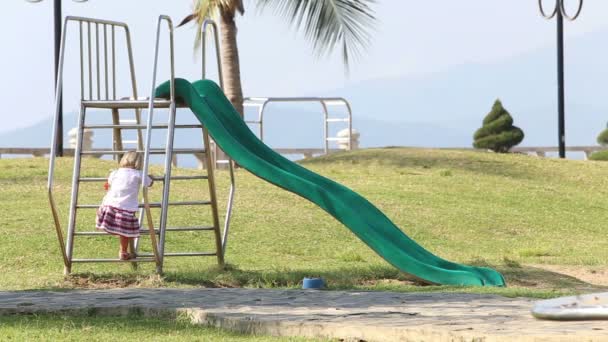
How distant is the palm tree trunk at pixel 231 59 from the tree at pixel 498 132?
258 inches

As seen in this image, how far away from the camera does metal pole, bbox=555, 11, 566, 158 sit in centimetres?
2483

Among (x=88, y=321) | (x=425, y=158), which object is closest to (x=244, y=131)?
(x=88, y=321)

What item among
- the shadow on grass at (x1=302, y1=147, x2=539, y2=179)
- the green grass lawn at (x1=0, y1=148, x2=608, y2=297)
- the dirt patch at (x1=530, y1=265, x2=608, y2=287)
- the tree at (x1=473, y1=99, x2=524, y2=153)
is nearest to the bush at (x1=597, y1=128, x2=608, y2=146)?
the tree at (x1=473, y1=99, x2=524, y2=153)

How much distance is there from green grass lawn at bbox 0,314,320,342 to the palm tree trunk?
14.0m

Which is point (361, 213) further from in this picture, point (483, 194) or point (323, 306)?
point (483, 194)

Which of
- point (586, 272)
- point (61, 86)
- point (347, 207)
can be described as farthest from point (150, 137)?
point (586, 272)

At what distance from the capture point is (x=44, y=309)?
7.98m

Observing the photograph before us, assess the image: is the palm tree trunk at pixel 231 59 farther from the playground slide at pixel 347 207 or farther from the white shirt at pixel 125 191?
the white shirt at pixel 125 191

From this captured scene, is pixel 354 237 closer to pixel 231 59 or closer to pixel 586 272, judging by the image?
pixel 586 272

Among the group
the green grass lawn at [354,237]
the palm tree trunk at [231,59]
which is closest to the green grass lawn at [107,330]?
the green grass lawn at [354,237]

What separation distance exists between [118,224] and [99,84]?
1.65 metres

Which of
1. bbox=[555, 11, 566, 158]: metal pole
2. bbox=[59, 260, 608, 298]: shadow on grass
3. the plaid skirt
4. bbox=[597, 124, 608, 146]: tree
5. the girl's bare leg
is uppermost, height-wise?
bbox=[555, 11, 566, 158]: metal pole

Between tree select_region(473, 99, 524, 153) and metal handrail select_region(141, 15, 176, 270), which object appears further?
tree select_region(473, 99, 524, 153)

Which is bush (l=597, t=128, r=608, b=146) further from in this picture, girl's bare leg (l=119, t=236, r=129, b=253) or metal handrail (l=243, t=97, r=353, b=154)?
girl's bare leg (l=119, t=236, r=129, b=253)
